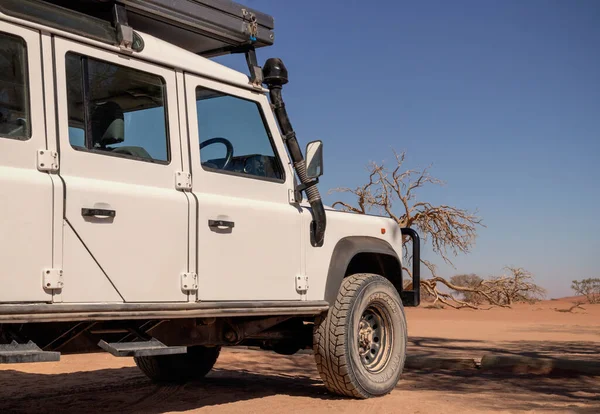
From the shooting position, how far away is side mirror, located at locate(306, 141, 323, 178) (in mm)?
6156

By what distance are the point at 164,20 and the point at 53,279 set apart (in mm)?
2100

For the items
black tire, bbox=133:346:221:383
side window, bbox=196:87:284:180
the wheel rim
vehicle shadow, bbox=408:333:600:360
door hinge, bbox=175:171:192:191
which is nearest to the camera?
door hinge, bbox=175:171:192:191

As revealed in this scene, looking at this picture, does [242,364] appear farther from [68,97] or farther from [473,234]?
[473,234]

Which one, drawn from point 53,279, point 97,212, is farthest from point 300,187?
point 53,279

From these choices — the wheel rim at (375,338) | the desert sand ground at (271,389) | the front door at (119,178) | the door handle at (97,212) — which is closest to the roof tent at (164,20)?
the front door at (119,178)

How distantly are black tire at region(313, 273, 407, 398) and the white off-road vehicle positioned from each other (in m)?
0.02

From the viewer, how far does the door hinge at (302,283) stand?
6070 millimetres

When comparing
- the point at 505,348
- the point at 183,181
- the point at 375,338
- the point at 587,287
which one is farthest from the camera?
the point at 587,287

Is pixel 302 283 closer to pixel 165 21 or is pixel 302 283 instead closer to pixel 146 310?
pixel 146 310

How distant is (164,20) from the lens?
5.51m

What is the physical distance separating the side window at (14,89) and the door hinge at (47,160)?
125 millimetres

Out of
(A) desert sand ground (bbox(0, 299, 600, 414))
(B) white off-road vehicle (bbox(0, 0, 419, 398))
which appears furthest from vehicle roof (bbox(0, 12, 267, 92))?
(A) desert sand ground (bbox(0, 299, 600, 414))

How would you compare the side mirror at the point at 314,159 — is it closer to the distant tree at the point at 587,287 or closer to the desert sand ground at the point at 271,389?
the desert sand ground at the point at 271,389

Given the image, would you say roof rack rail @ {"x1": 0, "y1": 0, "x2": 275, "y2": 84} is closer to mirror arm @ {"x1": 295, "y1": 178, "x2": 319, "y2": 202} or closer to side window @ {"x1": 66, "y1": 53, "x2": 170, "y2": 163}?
side window @ {"x1": 66, "y1": 53, "x2": 170, "y2": 163}
